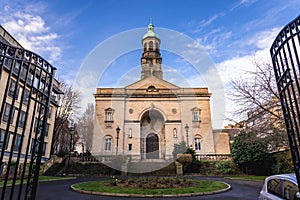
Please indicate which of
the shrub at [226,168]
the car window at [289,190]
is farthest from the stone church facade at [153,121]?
the car window at [289,190]

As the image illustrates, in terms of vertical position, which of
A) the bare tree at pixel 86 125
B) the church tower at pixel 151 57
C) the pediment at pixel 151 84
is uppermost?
the church tower at pixel 151 57

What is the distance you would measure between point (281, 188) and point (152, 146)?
1084 inches

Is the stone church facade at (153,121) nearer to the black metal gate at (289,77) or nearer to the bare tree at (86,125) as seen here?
the bare tree at (86,125)

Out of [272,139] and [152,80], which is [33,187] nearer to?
[272,139]

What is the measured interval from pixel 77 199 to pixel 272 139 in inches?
411

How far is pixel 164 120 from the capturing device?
3203 cm

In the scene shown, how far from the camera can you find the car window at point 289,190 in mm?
4320

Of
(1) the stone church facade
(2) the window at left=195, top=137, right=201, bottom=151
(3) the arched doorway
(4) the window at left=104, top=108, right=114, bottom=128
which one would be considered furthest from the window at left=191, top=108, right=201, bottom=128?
(4) the window at left=104, top=108, right=114, bottom=128

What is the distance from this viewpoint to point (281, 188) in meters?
4.86

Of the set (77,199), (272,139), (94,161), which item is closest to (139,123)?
(94,161)

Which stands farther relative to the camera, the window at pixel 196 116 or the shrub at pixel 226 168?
the window at pixel 196 116

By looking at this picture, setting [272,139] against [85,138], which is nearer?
[272,139]

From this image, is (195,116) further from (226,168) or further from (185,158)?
(226,168)

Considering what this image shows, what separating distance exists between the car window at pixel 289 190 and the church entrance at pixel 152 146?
26.9 metres
